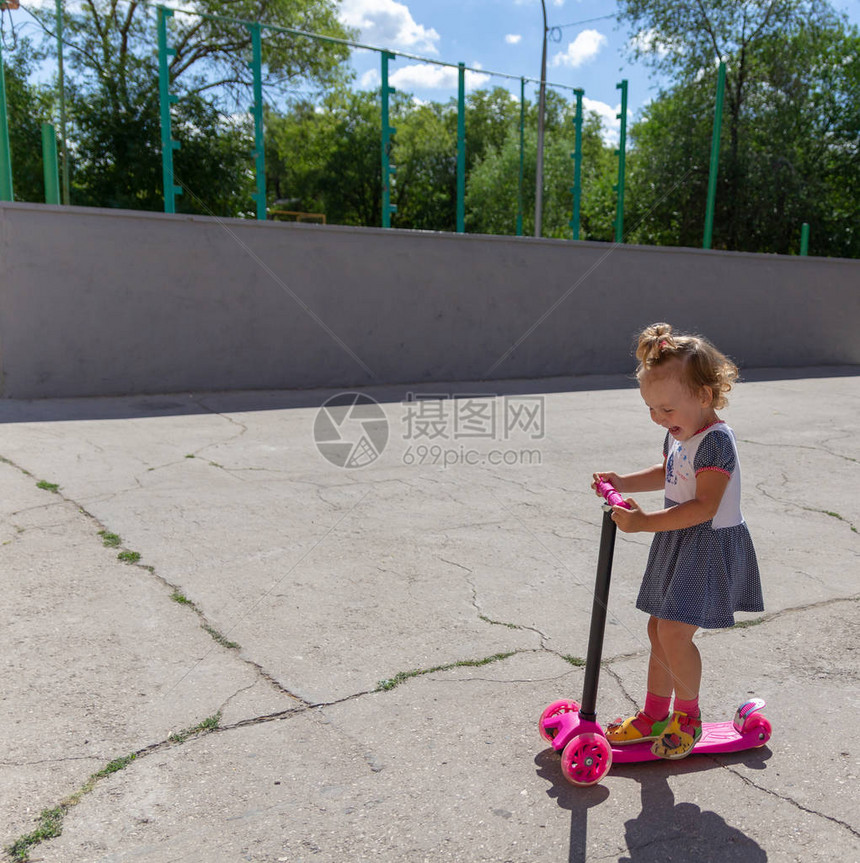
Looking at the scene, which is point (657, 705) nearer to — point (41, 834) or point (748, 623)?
point (748, 623)

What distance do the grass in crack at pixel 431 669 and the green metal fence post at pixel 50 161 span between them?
7.39 meters

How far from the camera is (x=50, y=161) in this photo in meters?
8.19

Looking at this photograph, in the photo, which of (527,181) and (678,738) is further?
(527,181)

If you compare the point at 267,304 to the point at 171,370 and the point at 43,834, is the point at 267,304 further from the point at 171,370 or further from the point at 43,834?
the point at 43,834

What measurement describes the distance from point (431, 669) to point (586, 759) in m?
0.76

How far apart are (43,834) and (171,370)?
711cm

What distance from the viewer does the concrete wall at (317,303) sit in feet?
25.7

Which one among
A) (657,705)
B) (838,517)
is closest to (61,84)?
(838,517)

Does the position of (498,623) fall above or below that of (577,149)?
below

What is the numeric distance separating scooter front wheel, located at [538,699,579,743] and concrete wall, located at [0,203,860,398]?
23.3 feet

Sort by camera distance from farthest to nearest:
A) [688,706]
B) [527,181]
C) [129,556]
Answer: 1. [527,181]
2. [129,556]
3. [688,706]

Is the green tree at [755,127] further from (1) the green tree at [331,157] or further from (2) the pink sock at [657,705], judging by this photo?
(2) the pink sock at [657,705]

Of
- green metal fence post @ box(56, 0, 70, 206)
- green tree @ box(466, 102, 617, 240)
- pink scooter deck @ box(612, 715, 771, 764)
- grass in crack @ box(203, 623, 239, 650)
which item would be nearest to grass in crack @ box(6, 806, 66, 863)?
grass in crack @ box(203, 623, 239, 650)

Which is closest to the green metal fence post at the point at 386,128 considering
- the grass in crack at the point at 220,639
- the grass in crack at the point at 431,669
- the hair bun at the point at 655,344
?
the grass in crack at the point at 220,639
